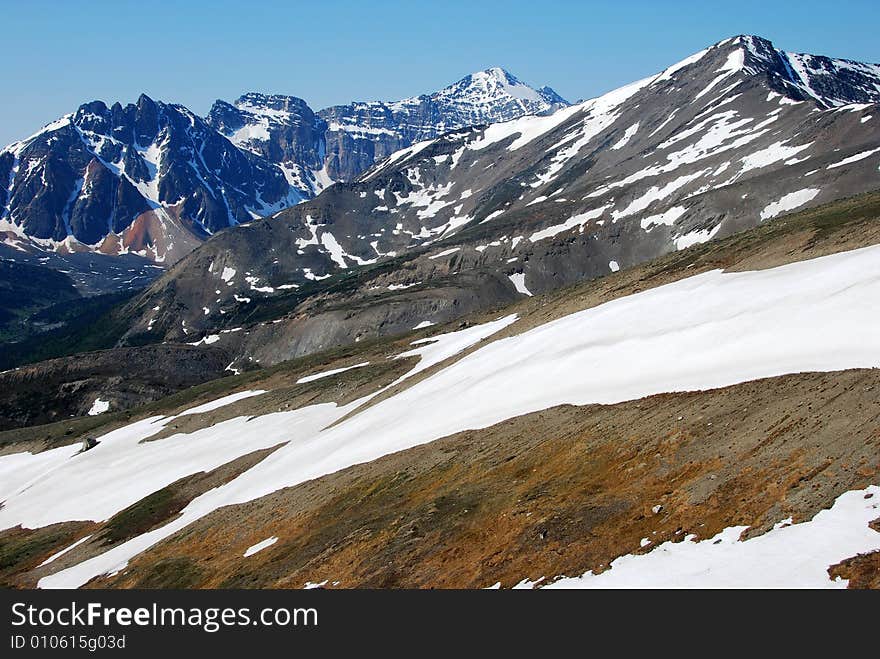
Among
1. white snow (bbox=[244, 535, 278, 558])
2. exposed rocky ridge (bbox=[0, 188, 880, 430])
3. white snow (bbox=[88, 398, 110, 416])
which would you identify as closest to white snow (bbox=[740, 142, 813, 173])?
exposed rocky ridge (bbox=[0, 188, 880, 430])

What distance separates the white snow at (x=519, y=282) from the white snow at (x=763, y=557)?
157420 millimetres

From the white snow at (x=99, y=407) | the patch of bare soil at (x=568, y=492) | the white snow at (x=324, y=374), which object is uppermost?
the white snow at (x=99, y=407)

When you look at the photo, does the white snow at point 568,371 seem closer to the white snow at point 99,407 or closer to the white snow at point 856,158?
the white snow at point 99,407

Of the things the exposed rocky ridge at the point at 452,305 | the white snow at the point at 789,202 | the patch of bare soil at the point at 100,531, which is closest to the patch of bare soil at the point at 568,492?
the patch of bare soil at the point at 100,531

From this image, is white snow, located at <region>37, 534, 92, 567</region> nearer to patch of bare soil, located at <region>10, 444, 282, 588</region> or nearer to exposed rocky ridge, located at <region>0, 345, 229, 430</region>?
patch of bare soil, located at <region>10, 444, 282, 588</region>

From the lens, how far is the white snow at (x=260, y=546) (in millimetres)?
39281

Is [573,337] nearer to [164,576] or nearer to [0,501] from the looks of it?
[164,576]

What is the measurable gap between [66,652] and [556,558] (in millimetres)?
14622

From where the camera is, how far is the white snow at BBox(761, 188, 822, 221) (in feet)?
484

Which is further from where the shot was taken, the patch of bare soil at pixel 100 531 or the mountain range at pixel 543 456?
the patch of bare soil at pixel 100 531

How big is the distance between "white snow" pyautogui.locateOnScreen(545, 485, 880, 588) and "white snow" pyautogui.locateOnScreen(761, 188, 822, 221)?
140 meters

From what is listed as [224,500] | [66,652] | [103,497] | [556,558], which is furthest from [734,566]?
[103,497]

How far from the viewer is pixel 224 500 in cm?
5322

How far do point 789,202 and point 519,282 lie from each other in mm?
60971
